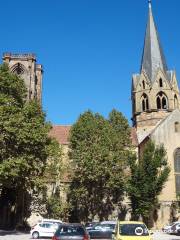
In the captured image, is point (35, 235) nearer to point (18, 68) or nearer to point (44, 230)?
point (44, 230)

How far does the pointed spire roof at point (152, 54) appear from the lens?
5581 cm

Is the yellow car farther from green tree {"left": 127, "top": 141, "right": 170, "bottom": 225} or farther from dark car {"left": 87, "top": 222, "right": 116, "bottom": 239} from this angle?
green tree {"left": 127, "top": 141, "right": 170, "bottom": 225}

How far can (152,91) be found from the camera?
2103 inches

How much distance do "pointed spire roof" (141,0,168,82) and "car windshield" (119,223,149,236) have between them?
4070 centimetres

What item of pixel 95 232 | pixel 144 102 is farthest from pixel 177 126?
pixel 95 232

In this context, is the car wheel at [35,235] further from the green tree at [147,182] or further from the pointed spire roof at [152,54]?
the pointed spire roof at [152,54]

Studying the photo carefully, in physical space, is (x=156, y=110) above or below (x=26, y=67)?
below

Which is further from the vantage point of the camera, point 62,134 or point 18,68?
point 18,68

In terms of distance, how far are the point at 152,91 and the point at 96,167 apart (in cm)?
1842

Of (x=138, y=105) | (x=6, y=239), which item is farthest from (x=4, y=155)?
(x=138, y=105)

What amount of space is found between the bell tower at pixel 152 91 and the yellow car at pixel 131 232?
3712cm

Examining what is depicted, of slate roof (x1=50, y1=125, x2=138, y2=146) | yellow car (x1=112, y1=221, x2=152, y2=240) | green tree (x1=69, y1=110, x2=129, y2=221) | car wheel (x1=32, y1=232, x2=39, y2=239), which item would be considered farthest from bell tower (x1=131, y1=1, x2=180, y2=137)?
yellow car (x1=112, y1=221, x2=152, y2=240)

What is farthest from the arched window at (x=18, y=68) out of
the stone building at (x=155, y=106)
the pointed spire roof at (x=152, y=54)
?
the pointed spire roof at (x=152, y=54)

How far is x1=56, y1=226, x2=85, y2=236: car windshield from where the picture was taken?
50.3 ft
